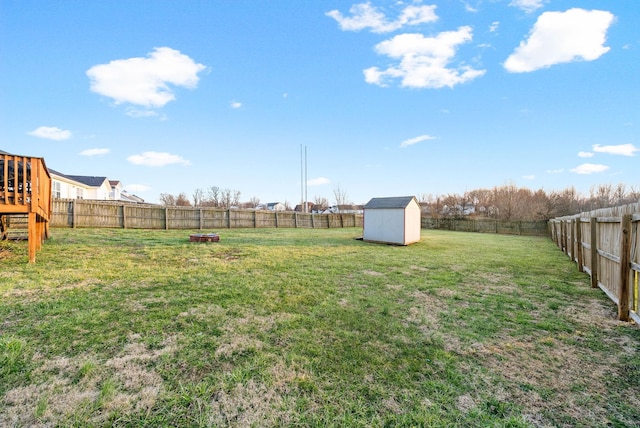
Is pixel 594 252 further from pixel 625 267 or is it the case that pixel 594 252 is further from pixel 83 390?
pixel 83 390

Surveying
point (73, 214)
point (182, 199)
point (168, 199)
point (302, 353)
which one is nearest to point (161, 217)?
point (73, 214)

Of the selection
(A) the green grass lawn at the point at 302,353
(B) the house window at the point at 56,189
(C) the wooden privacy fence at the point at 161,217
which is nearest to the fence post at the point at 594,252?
(A) the green grass lawn at the point at 302,353

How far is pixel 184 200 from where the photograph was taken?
51.9 m

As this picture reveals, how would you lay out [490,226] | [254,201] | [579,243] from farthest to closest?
[254,201], [490,226], [579,243]

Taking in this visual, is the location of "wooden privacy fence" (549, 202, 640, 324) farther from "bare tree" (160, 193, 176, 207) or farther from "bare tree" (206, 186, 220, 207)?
"bare tree" (160, 193, 176, 207)

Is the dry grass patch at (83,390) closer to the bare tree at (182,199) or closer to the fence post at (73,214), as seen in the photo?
the fence post at (73,214)

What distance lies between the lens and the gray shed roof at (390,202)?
1269cm

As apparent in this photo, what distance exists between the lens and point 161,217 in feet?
52.6

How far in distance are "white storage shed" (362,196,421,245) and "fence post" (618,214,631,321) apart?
27.9 ft

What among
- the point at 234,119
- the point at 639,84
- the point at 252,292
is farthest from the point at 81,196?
the point at 639,84

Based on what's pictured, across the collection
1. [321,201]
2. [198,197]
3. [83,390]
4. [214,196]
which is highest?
[214,196]

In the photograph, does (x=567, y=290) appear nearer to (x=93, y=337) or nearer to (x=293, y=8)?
(x=93, y=337)

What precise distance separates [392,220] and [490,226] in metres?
17.5

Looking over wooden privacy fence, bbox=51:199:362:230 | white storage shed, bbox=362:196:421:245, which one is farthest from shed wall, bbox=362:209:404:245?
wooden privacy fence, bbox=51:199:362:230
